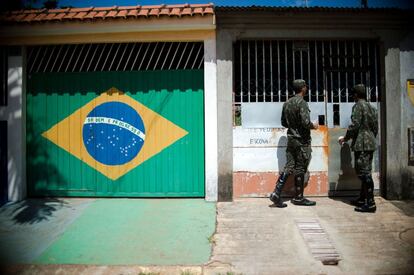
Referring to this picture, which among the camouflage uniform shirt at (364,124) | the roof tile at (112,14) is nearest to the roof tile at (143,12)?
the roof tile at (112,14)

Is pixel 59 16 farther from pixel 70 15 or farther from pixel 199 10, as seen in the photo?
pixel 199 10

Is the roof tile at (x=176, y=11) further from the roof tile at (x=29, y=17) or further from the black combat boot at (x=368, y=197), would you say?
the black combat boot at (x=368, y=197)

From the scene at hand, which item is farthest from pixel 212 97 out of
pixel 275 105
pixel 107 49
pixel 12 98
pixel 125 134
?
pixel 12 98

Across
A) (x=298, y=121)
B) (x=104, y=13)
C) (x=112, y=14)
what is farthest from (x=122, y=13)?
(x=298, y=121)

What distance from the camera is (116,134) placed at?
6605 mm

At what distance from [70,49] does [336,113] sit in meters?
5.08

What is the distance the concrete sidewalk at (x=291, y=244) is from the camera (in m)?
4.26

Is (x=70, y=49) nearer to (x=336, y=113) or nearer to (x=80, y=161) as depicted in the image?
(x=80, y=161)

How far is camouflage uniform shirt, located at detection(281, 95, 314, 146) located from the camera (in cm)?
577

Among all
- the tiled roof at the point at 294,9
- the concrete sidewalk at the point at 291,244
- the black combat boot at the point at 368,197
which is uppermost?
the tiled roof at the point at 294,9

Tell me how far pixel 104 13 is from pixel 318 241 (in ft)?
16.9

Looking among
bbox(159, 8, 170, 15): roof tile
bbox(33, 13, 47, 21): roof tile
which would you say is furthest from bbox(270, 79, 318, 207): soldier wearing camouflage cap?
bbox(33, 13, 47, 21): roof tile

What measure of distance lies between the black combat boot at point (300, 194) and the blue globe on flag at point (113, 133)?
2.83 meters

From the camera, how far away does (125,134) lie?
259 inches
